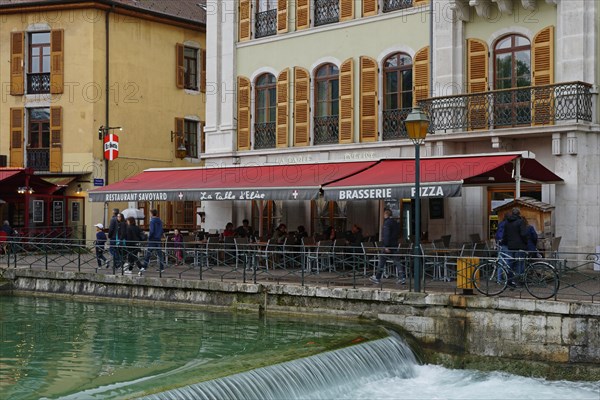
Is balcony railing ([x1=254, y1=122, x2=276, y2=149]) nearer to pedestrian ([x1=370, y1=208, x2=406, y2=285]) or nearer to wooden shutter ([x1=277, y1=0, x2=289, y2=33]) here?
wooden shutter ([x1=277, y1=0, x2=289, y2=33])

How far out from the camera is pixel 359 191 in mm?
18859

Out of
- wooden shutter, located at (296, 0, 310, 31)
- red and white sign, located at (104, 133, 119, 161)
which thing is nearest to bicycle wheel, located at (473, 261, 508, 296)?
wooden shutter, located at (296, 0, 310, 31)

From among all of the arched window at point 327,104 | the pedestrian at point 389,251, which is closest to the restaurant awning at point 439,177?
the pedestrian at point 389,251

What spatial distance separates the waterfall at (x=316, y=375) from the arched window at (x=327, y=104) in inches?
379

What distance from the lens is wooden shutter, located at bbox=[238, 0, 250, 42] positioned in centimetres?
2600

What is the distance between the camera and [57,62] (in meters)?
31.5

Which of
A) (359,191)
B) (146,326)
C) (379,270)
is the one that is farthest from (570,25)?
(146,326)

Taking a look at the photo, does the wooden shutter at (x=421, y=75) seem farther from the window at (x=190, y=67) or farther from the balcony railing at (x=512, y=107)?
the window at (x=190, y=67)

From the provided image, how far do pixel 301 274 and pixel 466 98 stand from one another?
6.04 metres

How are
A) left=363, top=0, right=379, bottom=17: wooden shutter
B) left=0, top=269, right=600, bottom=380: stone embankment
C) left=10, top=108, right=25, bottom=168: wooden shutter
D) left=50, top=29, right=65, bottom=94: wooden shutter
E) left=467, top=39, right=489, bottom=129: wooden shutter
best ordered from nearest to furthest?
left=0, top=269, right=600, bottom=380: stone embankment → left=467, top=39, right=489, bottom=129: wooden shutter → left=363, top=0, right=379, bottom=17: wooden shutter → left=50, top=29, right=65, bottom=94: wooden shutter → left=10, top=108, right=25, bottom=168: wooden shutter

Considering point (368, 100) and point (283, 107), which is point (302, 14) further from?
point (368, 100)

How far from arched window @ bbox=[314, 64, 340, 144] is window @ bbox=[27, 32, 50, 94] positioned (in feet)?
39.5

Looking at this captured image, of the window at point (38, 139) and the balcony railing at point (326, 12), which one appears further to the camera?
the window at point (38, 139)

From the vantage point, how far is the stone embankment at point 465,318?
47.2 feet
